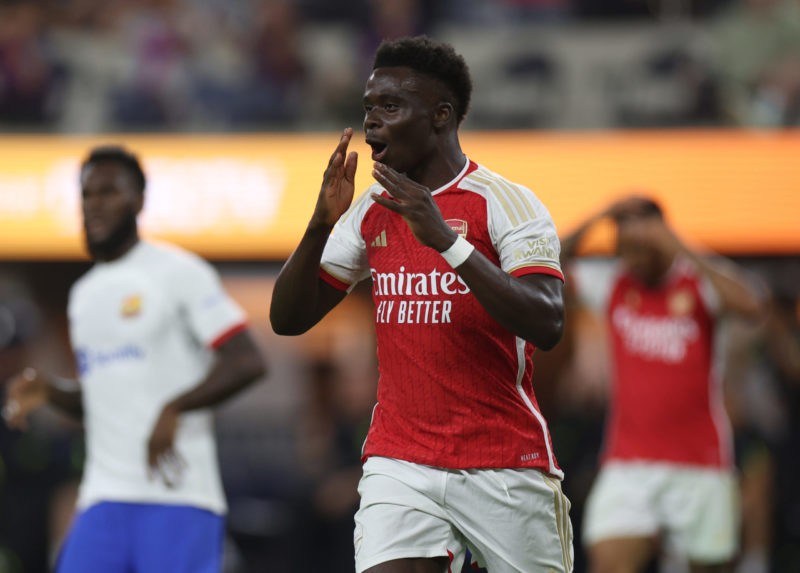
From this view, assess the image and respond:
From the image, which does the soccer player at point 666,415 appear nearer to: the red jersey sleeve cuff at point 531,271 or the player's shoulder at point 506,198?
the player's shoulder at point 506,198

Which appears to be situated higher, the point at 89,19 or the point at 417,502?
the point at 89,19

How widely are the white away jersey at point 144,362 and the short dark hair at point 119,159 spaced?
1.14ft

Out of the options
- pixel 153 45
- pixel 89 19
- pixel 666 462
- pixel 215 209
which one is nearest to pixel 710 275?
pixel 666 462

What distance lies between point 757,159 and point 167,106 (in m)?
5.17

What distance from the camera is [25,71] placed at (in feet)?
42.5

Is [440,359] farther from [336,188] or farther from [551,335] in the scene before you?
[336,188]

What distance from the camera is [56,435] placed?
10523 millimetres

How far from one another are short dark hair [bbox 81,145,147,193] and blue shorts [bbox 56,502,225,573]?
1.45 metres

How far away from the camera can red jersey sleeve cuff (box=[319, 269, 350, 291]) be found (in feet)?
15.4

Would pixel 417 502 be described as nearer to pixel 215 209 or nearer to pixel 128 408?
pixel 128 408

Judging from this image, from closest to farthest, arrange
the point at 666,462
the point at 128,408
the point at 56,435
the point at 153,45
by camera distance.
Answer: the point at 128,408 < the point at 666,462 < the point at 56,435 < the point at 153,45

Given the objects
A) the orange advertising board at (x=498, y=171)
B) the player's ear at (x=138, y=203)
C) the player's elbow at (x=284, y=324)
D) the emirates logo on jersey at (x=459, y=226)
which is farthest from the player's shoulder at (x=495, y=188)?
the orange advertising board at (x=498, y=171)

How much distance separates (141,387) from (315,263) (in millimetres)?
1646

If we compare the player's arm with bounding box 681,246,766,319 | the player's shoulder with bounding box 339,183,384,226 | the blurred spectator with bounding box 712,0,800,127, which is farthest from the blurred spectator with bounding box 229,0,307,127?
the player's shoulder with bounding box 339,183,384,226
